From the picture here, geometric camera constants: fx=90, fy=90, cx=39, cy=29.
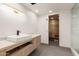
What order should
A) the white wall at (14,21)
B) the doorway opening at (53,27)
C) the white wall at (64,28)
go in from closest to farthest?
the white wall at (14,21), the doorway opening at (53,27), the white wall at (64,28)

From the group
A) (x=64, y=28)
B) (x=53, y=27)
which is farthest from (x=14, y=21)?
(x=64, y=28)

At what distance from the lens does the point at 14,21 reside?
104 inches

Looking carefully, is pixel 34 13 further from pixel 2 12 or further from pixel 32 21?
pixel 2 12

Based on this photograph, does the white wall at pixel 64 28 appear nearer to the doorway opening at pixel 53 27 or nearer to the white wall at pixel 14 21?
the doorway opening at pixel 53 27

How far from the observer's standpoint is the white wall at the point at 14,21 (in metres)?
2.18

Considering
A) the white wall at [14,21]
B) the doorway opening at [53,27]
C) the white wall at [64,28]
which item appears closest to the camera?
the white wall at [14,21]

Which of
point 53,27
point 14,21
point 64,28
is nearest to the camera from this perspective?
point 14,21

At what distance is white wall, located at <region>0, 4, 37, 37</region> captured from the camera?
7.16 ft

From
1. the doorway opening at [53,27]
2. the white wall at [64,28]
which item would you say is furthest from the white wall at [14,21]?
the white wall at [64,28]

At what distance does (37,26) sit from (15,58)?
2855mm

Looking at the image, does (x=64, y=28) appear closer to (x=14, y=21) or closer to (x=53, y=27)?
(x=53, y=27)

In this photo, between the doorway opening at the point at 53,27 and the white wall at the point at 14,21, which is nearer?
the white wall at the point at 14,21

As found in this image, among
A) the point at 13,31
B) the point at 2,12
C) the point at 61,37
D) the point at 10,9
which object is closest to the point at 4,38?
the point at 13,31

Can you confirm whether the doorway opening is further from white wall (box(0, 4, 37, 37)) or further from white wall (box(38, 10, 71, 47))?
white wall (box(0, 4, 37, 37))
